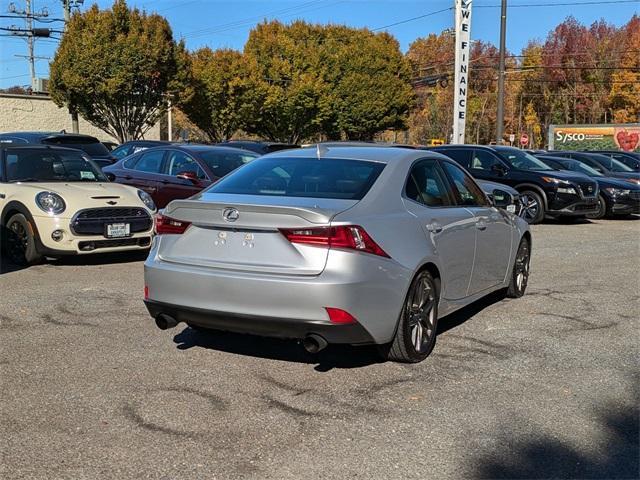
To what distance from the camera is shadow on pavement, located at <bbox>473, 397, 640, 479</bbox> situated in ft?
11.2

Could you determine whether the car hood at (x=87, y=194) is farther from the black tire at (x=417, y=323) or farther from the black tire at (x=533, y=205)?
the black tire at (x=533, y=205)

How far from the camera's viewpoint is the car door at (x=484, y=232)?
19.7ft

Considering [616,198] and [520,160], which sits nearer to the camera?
[520,160]

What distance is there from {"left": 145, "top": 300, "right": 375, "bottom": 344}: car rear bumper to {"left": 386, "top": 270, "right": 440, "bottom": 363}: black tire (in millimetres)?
404

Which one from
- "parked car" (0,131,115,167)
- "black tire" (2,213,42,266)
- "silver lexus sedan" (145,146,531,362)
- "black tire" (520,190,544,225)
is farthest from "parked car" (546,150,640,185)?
"silver lexus sedan" (145,146,531,362)

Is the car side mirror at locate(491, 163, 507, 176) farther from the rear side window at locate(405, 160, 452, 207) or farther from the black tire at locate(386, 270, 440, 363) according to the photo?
the black tire at locate(386, 270, 440, 363)

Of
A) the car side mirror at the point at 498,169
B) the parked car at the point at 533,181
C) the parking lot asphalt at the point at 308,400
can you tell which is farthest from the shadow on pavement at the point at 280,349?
the car side mirror at the point at 498,169

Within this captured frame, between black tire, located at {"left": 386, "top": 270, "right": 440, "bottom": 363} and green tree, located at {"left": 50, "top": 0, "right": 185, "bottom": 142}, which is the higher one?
green tree, located at {"left": 50, "top": 0, "right": 185, "bottom": 142}

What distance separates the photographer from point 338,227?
431cm

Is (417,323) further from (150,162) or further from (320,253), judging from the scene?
(150,162)

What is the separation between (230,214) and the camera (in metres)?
4.54

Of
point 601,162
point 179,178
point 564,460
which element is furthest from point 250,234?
point 601,162

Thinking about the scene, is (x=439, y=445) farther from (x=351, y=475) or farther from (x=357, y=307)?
(x=357, y=307)

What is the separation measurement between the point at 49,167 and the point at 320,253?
21.6 feet
